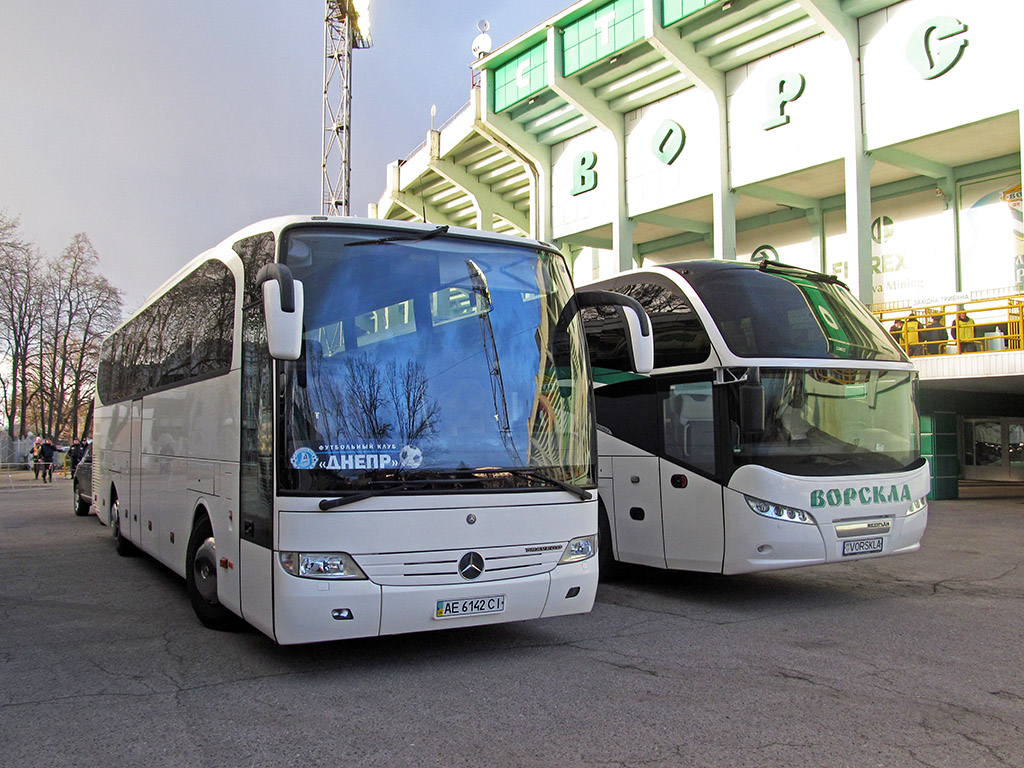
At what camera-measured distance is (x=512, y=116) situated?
3145cm

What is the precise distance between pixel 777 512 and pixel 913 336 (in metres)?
14.2

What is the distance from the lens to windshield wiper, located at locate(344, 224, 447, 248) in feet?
19.2

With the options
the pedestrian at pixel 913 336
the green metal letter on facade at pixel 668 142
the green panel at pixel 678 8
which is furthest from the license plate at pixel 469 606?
the green metal letter on facade at pixel 668 142

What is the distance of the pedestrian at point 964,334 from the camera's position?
739 inches

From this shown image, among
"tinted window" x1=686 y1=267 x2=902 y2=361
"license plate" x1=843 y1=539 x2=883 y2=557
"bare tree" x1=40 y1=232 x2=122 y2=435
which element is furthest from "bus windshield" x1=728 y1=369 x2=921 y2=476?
"bare tree" x1=40 y1=232 x2=122 y2=435

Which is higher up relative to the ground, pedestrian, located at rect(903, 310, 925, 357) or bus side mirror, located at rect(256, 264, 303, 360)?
pedestrian, located at rect(903, 310, 925, 357)

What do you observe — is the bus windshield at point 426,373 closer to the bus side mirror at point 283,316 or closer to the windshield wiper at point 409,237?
the windshield wiper at point 409,237

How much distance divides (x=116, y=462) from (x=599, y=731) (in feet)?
27.8

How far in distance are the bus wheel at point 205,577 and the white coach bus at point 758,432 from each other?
151 inches

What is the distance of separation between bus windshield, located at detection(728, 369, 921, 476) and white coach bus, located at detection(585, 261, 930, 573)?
0.01m

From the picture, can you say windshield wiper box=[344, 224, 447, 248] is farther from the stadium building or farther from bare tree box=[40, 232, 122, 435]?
bare tree box=[40, 232, 122, 435]

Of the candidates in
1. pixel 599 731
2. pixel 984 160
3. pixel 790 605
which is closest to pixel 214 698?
pixel 599 731

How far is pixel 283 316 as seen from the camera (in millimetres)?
5113

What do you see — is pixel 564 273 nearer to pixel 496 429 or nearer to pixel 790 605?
pixel 496 429
